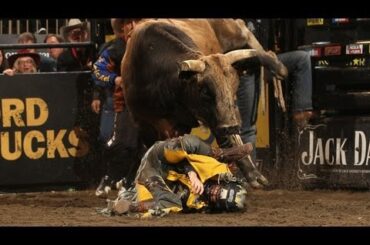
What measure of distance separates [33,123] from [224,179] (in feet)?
9.40

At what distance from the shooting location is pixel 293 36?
876 centimetres

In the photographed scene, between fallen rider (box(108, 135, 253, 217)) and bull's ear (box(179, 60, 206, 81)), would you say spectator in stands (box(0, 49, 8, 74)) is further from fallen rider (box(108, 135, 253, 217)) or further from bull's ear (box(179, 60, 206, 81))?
fallen rider (box(108, 135, 253, 217))

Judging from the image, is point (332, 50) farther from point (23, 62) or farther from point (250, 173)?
point (23, 62)

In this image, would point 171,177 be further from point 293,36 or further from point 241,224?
point 293,36

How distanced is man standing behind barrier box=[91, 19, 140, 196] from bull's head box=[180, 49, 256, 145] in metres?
1.25

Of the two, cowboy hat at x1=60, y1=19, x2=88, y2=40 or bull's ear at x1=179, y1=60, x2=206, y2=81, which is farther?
cowboy hat at x1=60, y1=19, x2=88, y2=40

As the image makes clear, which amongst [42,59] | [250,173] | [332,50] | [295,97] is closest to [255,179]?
[250,173]

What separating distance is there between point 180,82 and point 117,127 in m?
1.17

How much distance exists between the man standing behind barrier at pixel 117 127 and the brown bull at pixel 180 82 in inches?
9.8

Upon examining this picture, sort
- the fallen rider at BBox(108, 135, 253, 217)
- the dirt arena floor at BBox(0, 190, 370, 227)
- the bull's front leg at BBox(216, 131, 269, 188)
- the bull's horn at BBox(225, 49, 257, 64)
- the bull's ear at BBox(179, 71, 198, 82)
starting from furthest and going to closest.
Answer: the bull's front leg at BBox(216, 131, 269, 188), the bull's horn at BBox(225, 49, 257, 64), the bull's ear at BBox(179, 71, 198, 82), the fallen rider at BBox(108, 135, 253, 217), the dirt arena floor at BBox(0, 190, 370, 227)

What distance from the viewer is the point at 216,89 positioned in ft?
24.0

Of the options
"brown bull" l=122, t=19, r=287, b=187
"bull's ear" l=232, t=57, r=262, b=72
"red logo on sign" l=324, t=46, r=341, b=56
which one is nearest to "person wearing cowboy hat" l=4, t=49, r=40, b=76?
"brown bull" l=122, t=19, r=287, b=187

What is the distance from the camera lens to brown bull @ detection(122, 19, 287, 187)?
24.1 feet
